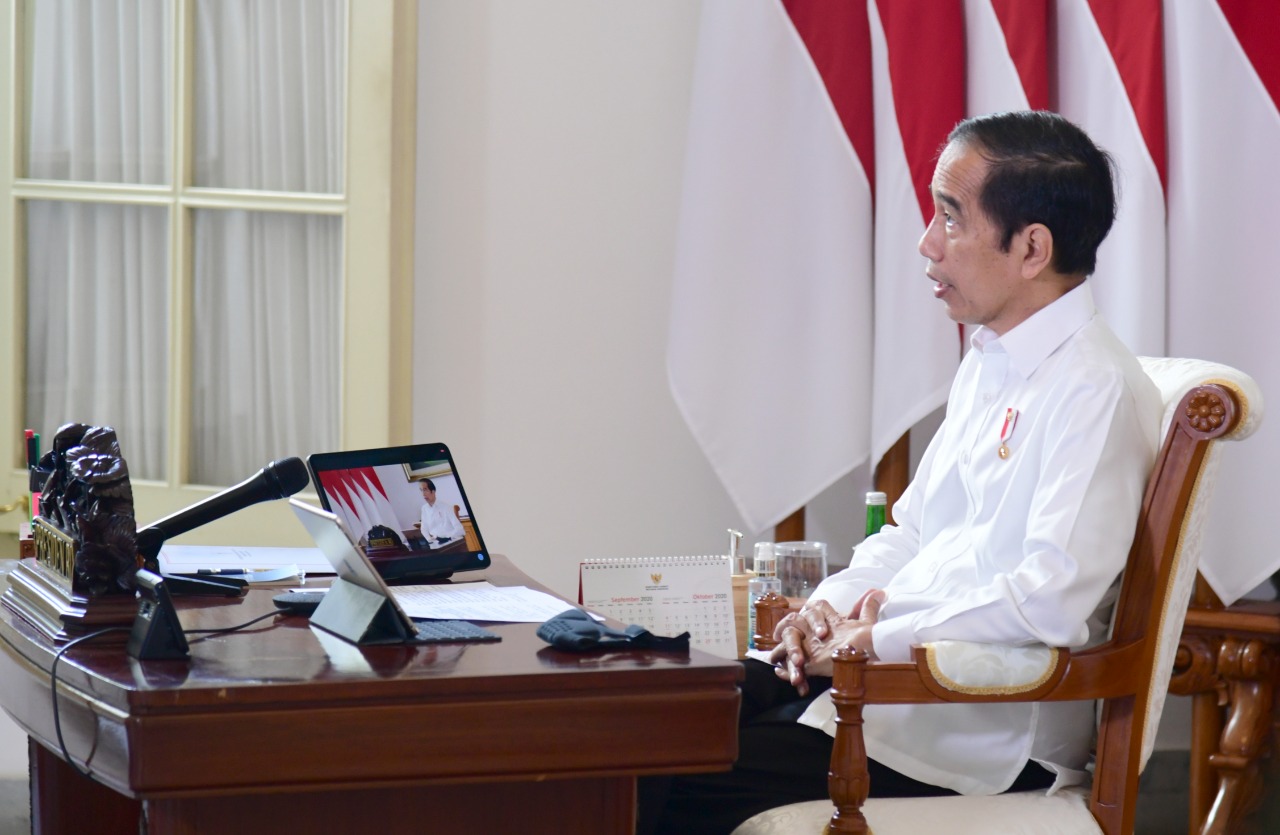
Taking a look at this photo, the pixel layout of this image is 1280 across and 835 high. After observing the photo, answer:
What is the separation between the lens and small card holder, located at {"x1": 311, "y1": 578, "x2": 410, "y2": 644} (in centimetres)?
138


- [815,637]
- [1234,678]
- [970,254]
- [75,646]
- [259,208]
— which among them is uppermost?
[259,208]

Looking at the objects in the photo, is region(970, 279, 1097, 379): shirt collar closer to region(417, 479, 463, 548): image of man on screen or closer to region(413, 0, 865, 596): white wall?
region(417, 479, 463, 548): image of man on screen

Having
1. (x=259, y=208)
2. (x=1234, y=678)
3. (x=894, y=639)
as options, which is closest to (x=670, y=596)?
(x=894, y=639)

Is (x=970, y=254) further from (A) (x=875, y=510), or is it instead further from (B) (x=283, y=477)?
(B) (x=283, y=477)

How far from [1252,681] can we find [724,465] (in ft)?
3.68

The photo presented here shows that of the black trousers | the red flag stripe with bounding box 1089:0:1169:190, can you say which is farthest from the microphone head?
the red flag stripe with bounding box 1089:0:1169:190

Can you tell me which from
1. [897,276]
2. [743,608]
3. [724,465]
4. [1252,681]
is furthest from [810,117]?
[1252,681]

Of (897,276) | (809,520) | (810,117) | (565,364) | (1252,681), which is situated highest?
(810,117)

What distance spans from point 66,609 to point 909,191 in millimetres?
1898

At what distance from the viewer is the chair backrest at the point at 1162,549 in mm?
1660

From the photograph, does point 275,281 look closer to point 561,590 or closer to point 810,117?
point 561,590

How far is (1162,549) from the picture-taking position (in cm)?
169

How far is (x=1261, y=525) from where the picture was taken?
8.48 feet

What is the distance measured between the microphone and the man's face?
926mm
